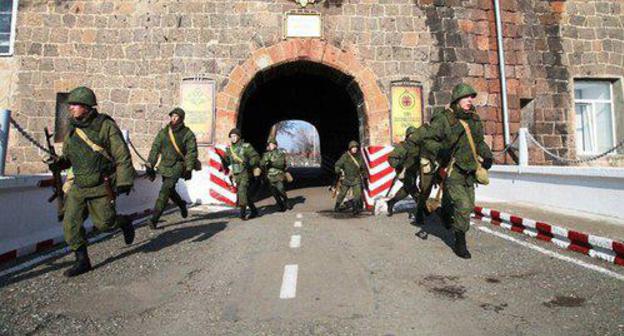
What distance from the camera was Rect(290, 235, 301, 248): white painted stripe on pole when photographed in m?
5.24

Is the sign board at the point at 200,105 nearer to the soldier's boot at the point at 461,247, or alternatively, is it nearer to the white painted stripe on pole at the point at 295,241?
the white painted stripe on pole at the point at 295,241

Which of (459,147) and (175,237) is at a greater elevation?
(459,147)

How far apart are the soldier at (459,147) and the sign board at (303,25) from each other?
696cm

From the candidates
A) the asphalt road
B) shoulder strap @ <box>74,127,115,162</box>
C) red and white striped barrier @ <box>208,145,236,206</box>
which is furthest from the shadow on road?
red and white striped barrier @ <box>208,145,236,206</box>

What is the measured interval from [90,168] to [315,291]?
2.75 metres

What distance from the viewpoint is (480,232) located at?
6.17m

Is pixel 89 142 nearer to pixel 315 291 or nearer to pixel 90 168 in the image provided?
pixel 90 168

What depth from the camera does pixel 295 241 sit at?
5.52 meters

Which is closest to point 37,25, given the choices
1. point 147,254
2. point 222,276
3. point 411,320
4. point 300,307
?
point 147,254

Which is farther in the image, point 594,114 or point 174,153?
point 594,114

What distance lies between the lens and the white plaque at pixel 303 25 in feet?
36.3

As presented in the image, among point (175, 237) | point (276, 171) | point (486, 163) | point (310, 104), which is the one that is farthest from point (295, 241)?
point (310, 104)

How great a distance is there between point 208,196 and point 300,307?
799cm

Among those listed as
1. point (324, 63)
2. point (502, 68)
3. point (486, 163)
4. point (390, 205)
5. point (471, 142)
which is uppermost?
point (324, 63)
